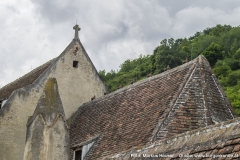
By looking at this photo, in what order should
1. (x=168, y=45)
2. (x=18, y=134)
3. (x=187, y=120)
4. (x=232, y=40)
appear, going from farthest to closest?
(x=232, y=40), (x=168, y=45), (x=18, y=134), (x=187, y=120)

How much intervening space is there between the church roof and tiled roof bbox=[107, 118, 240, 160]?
4.47 metres

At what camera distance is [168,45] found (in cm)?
7731

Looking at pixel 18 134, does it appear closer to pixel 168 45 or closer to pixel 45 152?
pixel 45 152

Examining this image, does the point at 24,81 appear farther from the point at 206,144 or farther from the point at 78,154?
the point at 206,144

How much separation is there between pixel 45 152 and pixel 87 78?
7.23 m

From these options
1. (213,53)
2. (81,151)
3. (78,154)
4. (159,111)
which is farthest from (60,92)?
(213,53)

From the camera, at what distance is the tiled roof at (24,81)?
23359 millimetres

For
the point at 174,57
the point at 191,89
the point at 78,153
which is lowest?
the point at 78,153

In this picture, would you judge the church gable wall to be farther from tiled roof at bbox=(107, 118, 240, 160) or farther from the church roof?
tiled roof at bbox=(107, 118, 240, 160)

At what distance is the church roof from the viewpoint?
15.1m

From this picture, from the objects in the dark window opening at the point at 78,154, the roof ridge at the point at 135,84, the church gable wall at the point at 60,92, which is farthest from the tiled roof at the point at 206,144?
the church gable wall at the point at 60,92

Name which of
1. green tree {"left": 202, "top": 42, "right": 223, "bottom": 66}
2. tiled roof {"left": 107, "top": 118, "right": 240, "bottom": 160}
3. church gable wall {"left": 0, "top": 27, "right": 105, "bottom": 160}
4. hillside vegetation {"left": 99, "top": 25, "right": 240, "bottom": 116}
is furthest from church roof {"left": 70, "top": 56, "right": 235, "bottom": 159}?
green tree {"left": 202, "top": 42, "right": 223, "bottom": 66}

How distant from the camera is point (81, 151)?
18.2 meters

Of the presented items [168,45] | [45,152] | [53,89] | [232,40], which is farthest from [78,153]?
[232,40]
